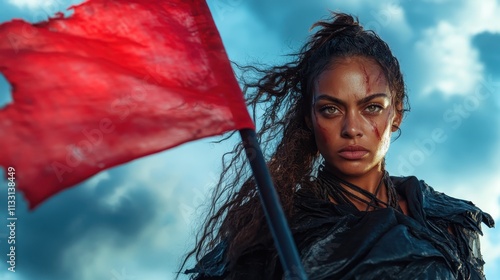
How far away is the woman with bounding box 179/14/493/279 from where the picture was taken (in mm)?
2793

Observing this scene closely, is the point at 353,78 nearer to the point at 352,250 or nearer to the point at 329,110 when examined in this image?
the point at 329,110

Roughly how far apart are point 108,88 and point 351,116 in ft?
5.42

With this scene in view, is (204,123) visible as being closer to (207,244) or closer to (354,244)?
(354,244)

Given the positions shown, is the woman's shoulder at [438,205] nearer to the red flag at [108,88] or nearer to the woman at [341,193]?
the woman at [341,193]

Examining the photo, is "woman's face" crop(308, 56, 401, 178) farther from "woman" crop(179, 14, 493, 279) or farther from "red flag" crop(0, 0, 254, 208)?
"red flag" crop(0, 0, 254, 208)

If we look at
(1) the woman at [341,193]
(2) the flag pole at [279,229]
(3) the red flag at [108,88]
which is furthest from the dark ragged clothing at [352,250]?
(3) the red flag at [108,88]

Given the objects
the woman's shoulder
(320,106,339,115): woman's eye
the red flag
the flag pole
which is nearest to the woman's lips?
(320,106,339,115): woman's eye

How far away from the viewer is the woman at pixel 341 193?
2.79 meters

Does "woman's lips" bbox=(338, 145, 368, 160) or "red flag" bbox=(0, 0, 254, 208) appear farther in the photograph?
"woman's lips" bbox=(338, 145, 368, 160)

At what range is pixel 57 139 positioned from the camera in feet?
5.55

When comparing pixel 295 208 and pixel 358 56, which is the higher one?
pixel 358 56

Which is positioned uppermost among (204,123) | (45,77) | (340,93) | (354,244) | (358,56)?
(358,56)

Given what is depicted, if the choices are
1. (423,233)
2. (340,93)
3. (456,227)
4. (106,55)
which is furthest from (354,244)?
(106,55)

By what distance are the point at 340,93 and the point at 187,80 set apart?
1.40 metres
